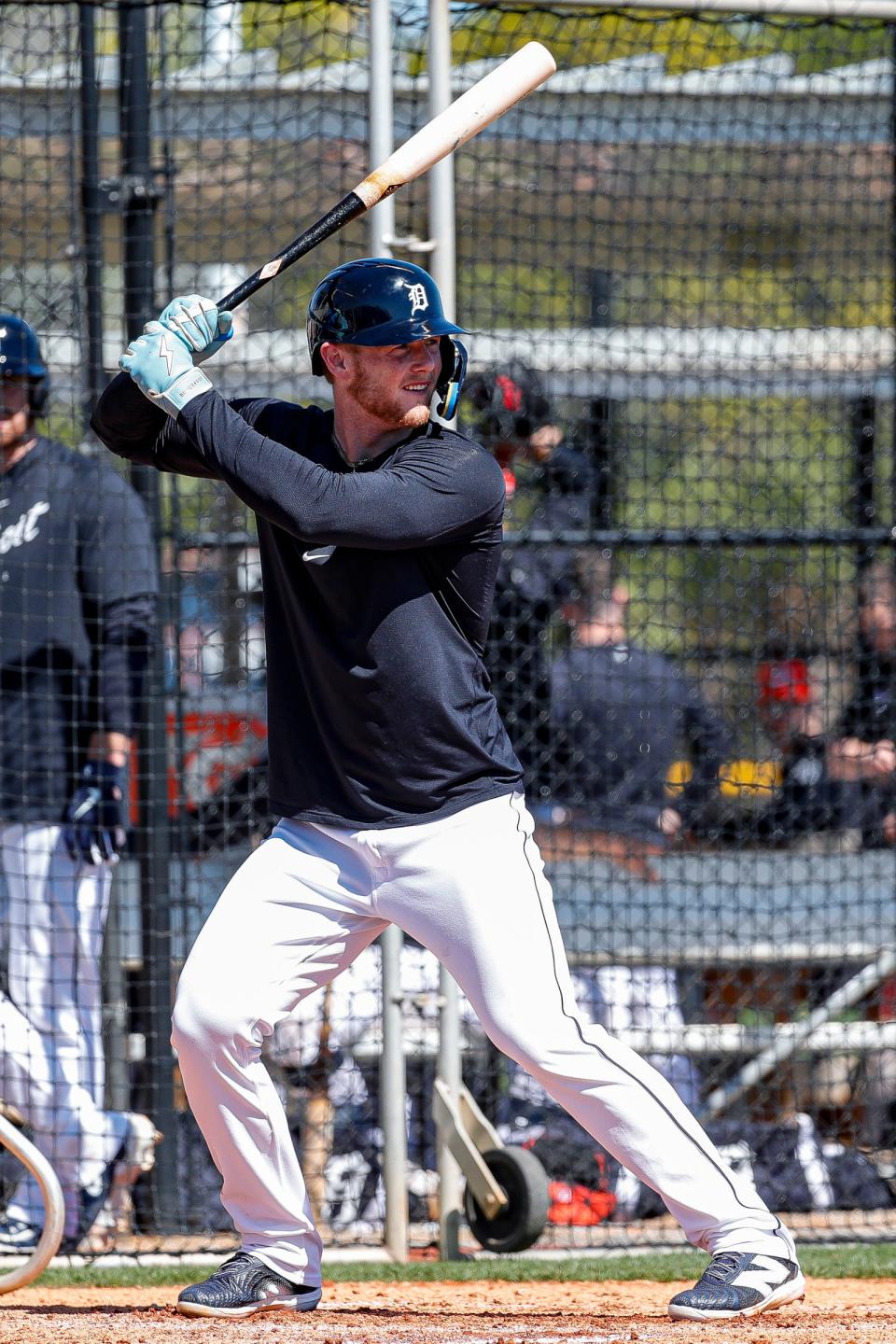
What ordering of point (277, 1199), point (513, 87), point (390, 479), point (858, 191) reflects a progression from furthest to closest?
1. point (858, 191)
2. point (513, 87)
3. point (277, 1199)
4. point (390, 479)

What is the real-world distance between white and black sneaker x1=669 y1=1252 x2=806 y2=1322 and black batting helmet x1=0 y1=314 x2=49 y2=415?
3.06m

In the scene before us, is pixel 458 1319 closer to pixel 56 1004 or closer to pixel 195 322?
pixel 56 1004

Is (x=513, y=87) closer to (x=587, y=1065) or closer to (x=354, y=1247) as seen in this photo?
(x=587, y=1065)

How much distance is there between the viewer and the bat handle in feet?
11.1

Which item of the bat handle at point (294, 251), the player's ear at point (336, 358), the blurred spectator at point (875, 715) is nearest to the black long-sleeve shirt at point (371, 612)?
the player's ear at point (336, 358)

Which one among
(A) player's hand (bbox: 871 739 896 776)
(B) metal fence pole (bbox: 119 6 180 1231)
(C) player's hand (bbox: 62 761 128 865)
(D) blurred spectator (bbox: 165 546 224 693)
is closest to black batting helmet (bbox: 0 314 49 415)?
(B) metal fence pole (bbox: 119 6 180 1231)

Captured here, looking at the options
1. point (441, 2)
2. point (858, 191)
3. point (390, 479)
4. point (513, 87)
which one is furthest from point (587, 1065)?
point (858, 191)

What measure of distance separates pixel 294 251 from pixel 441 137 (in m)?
0.43

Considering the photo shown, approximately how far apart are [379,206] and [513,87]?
0.97 metres

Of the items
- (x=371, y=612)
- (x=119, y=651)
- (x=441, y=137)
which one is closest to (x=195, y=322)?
(x=371, y=612)

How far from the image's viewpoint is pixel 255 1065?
3.25 m

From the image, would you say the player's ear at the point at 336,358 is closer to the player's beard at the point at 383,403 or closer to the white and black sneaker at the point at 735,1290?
the player's beard at the point at 383,403

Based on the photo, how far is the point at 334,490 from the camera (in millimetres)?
3053

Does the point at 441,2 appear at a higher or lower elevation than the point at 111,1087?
higher
